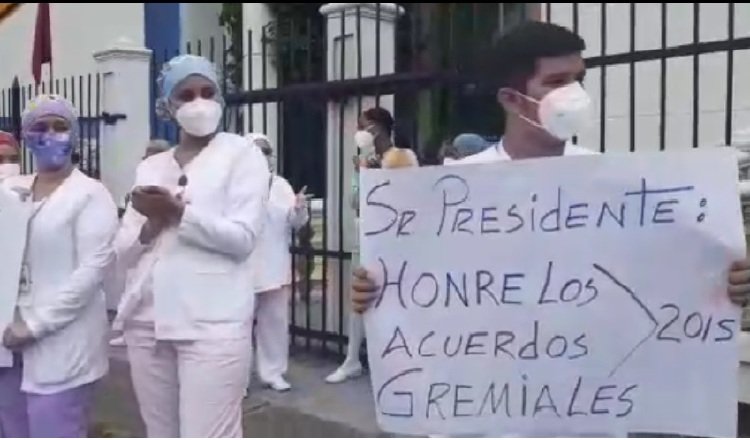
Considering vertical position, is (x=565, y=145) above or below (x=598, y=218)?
above

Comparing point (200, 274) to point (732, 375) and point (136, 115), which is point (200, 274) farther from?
point (136, 115)

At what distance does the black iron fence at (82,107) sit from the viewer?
8.64 metres

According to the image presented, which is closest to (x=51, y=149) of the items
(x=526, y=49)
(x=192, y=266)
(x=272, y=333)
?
(x=192, y=266)

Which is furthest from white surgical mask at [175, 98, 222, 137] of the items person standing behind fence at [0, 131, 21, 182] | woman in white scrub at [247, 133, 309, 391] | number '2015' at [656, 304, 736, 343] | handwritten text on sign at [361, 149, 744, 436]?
woman in white scrub at [247, 133, 309, 391]

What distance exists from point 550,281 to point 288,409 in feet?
11.4

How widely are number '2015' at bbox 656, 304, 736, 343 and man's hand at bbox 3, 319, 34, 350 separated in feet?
7.10

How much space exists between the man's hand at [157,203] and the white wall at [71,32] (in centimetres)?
596

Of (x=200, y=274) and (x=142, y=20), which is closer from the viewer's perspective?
(x=200, y=274)

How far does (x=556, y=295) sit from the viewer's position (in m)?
2.63

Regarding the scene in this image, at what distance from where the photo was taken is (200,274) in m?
3.61

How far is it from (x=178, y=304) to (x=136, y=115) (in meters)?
5.95

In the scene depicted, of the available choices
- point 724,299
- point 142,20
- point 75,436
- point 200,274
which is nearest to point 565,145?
point 724,299

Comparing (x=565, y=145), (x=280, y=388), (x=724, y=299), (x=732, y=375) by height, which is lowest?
(x=280, y=388)

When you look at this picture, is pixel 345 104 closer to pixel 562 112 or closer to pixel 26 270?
pixel 26 270
